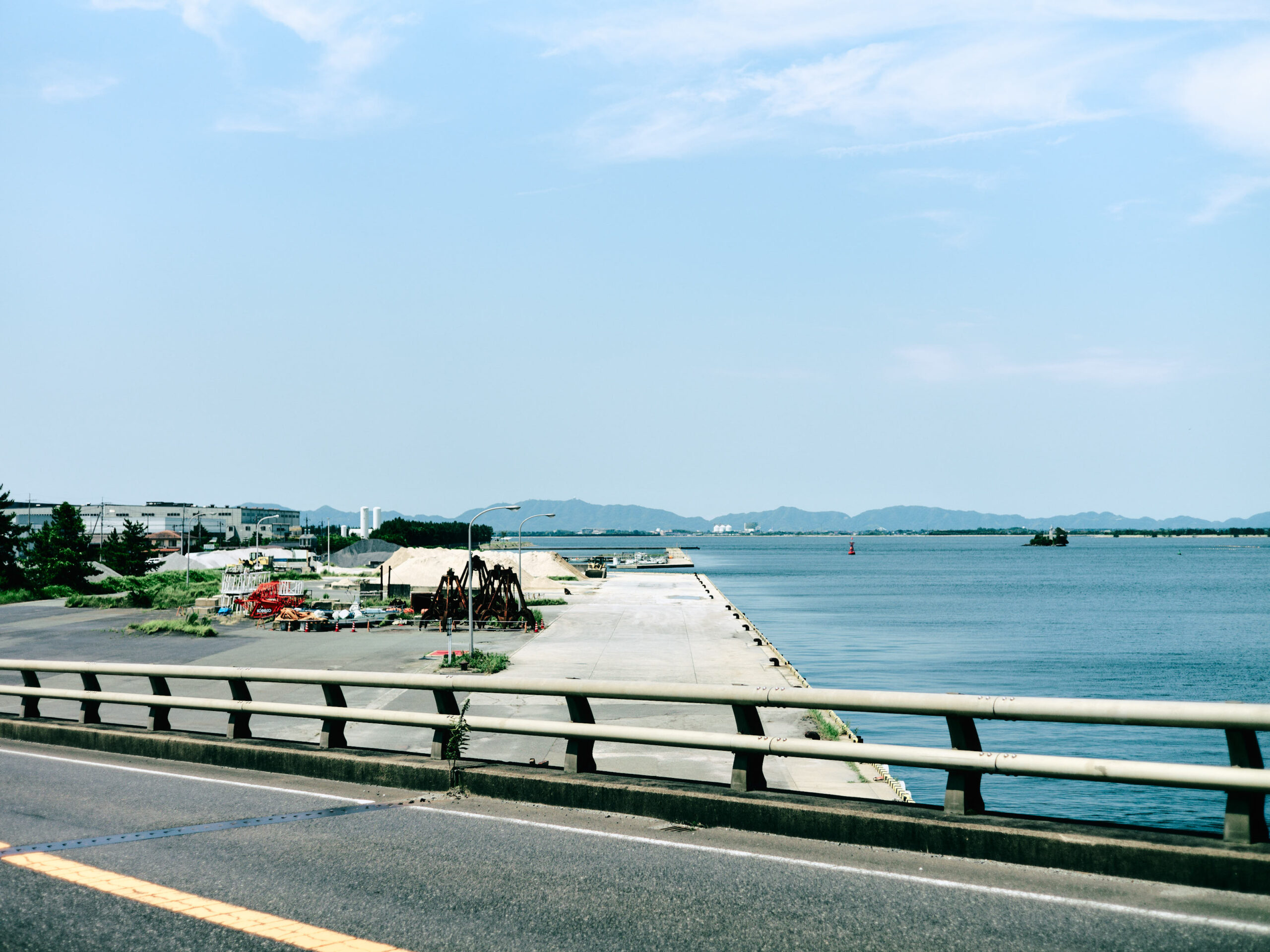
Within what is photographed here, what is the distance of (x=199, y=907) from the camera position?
6891 mm

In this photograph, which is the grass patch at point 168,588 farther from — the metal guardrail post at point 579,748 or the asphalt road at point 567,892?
the asphalt road at point 567,892

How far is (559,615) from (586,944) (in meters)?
68.3

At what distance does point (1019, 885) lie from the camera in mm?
7016

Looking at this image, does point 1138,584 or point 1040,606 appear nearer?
point 1040,606

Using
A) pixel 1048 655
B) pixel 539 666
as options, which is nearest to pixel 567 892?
pixel 539 666

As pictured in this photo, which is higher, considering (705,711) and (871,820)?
(871,820)

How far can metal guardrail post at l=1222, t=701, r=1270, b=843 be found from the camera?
22.5 ft

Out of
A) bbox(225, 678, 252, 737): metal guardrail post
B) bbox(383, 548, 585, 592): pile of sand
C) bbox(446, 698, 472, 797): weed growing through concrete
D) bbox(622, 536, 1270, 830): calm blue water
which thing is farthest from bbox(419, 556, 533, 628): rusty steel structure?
bbox(446, 698, 472, 797): weed growing through concrete

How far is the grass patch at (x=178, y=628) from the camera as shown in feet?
188

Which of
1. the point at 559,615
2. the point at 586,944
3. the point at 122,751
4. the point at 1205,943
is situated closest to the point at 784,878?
the point at 586,944

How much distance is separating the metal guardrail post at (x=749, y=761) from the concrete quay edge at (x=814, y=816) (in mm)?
150

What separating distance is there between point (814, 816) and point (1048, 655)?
205 feet

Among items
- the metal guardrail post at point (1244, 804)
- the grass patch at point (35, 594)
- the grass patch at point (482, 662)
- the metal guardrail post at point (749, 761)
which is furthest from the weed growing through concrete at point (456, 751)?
the grass patch at point (35, 594)

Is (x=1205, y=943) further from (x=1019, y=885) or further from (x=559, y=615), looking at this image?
(x=559, y=615)
